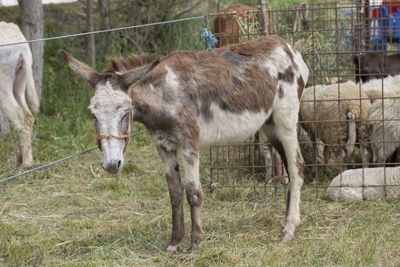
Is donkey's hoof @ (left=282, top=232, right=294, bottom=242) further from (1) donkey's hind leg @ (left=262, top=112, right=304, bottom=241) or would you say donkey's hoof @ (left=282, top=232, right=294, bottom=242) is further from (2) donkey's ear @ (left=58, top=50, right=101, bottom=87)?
(2) donkey's ear @ (left=58, top=50, right=101, bottom=87)

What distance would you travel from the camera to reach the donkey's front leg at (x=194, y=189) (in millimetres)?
4254

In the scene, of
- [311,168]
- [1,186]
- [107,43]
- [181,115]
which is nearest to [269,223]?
[181,115]

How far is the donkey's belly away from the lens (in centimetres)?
447

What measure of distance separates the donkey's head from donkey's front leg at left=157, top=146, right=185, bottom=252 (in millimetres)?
620

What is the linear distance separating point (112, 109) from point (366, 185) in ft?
10.9

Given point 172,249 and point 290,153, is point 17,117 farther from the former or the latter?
point 290,153

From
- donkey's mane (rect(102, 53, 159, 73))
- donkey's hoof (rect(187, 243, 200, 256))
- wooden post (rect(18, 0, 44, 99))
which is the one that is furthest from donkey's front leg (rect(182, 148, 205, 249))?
wooden post (rect(18, 0, 44, 99))

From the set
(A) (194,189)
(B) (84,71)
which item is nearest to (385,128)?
(A) (194,189)

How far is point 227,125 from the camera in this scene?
4.54 meters

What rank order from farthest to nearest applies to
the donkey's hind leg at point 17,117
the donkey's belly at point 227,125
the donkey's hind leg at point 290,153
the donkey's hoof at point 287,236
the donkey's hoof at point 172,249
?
the donkey's hind leg at point 17,117
the donkey's hind leg at point 290,153
the donkey's hoof at point 287,236
the donkey's belly at point 227,125
the donkey's hoof at point 172,249

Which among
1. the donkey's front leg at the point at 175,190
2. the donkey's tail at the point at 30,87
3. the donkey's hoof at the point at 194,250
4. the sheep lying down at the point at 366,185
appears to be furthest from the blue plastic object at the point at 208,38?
the donkey's tail at the point at 30,87

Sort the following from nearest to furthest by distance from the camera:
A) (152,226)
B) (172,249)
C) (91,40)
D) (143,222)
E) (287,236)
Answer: (172,249), (287,236), (152,226), (143,222), (91,40)

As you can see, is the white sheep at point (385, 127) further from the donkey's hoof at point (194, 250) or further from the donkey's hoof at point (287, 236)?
the donkey's hoof at point (194, 250)

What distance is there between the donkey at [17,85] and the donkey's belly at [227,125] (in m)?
3.37
